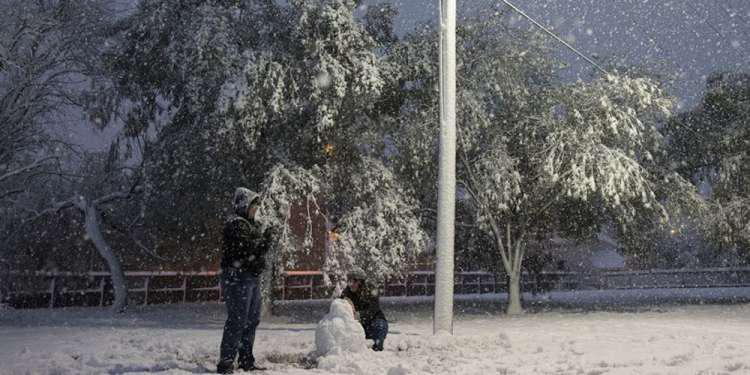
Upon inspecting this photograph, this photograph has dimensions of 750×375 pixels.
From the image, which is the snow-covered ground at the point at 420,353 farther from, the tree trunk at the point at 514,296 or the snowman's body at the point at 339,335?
the tree trunk at the point at 514,296

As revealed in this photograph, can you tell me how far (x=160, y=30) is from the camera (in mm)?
15820

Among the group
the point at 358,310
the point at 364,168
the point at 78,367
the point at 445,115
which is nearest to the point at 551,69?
the point at 364,168

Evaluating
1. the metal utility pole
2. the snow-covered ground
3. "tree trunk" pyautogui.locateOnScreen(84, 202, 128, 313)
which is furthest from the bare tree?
the metal utility pole

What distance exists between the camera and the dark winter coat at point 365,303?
9.17 meters

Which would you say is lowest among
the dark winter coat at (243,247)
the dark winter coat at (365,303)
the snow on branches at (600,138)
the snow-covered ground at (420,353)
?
the snow-covered ground at (420,353)

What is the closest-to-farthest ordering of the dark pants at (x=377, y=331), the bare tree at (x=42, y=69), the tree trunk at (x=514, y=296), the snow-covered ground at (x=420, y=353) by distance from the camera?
the snow-covered ground at (x=420, y=353) → the dark pants at (x=377, y=331) → the bare tree at (x=42, y=69) → the tree trunk at (x=514, y=296)

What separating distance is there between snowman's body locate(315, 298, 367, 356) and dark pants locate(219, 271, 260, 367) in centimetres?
105

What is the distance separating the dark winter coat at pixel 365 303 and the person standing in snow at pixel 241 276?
7.18ft

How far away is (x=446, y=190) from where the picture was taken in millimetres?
10883

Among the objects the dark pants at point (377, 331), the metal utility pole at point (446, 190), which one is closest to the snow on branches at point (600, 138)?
the metal utility pole at point (446, 190)

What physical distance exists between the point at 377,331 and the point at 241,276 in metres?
2.69

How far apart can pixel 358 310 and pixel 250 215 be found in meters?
2.61

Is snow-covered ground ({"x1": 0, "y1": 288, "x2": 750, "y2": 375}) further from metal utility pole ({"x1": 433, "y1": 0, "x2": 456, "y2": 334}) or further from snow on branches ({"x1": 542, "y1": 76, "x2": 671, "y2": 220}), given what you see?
snow on branches ({"x1": 542, "y1": 76, "x2": 671, "y2": 220})

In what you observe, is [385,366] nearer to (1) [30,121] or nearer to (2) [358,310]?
(2) [358,310]
